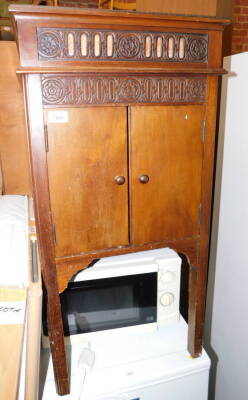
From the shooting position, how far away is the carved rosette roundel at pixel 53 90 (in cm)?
80

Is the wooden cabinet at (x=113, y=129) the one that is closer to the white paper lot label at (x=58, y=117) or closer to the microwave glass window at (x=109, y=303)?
the white paper lot label at (x=58, y=117)

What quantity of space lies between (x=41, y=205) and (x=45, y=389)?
681 millimetres

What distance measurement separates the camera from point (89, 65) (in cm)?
81

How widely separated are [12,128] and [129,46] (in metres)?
0.70

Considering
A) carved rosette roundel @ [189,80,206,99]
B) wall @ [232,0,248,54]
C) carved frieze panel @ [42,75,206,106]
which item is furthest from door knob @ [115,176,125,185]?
wall @ [232,0,248,54]

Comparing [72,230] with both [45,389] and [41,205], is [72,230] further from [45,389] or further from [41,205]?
[45,389]

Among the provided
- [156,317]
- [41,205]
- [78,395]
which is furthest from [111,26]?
[78,395]

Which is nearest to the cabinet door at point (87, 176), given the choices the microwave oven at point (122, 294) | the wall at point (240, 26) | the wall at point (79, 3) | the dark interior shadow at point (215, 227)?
the microwave oven at point (122, 294)

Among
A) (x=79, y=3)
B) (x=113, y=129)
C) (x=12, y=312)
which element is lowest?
(x=12, y=312)

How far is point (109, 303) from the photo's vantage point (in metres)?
1.20

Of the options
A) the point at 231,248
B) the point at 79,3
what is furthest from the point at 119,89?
the point at 79,3

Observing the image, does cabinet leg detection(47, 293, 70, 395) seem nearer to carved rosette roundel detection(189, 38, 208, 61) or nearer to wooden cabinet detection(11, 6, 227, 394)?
wooden cabinet detection(11, 6, 227, 394)

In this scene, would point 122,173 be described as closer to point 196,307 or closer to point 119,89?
point 119,89

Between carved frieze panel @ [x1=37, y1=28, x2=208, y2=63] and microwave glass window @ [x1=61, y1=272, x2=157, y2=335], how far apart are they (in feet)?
2.40
